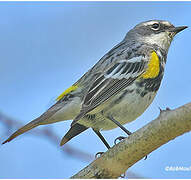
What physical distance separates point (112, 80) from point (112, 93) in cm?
27

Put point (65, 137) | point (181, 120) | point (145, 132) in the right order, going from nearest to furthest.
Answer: point (181, 120), point (145, 132), point (65, 137)

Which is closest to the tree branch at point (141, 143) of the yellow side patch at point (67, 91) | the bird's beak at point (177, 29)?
the yellow side patch at point (67, 91)

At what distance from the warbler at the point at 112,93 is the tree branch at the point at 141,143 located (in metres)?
1.06

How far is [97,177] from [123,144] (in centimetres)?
48

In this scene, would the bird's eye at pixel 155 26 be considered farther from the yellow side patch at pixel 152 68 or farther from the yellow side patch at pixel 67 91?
the yellow side patch at pixel 67 91

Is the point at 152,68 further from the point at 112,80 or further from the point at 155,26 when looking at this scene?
the point at 155,26

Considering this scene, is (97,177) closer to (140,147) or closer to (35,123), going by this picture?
(140,147)

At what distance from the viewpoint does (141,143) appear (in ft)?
11.6

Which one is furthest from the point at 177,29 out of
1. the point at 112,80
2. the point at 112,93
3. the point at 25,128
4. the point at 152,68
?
the point at 25,128

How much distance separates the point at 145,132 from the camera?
351cm

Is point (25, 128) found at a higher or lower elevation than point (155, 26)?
lower

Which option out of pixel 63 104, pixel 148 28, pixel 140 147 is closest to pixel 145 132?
pixel 140 147

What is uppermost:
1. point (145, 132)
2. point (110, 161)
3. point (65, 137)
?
point (145, 132)

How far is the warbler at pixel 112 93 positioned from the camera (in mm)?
5156
